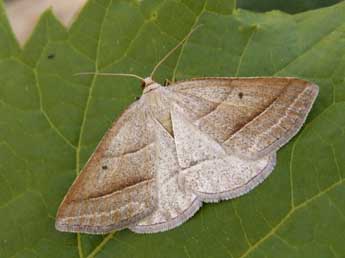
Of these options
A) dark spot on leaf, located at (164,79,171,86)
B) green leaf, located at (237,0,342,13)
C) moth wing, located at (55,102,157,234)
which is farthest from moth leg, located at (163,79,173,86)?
green leaf, located at (237,0,342,13)

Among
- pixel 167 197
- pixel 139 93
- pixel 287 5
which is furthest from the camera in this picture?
pixel 287 5

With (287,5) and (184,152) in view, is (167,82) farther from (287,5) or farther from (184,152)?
(287,5)

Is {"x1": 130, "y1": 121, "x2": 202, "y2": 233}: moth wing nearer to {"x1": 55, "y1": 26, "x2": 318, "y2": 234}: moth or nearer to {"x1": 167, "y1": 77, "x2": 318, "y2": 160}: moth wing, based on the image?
{"x1": 55, "y1": 26, "x2": 318, "y2": 234}: moth

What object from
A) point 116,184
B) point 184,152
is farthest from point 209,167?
point 116,184

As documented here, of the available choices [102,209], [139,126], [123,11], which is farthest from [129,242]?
[123,11]

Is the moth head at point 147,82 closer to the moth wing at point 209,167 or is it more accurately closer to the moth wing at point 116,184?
the moth wing at point 116,184

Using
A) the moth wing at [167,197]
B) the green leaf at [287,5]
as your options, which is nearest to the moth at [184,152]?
the moth wing at [167,197]
